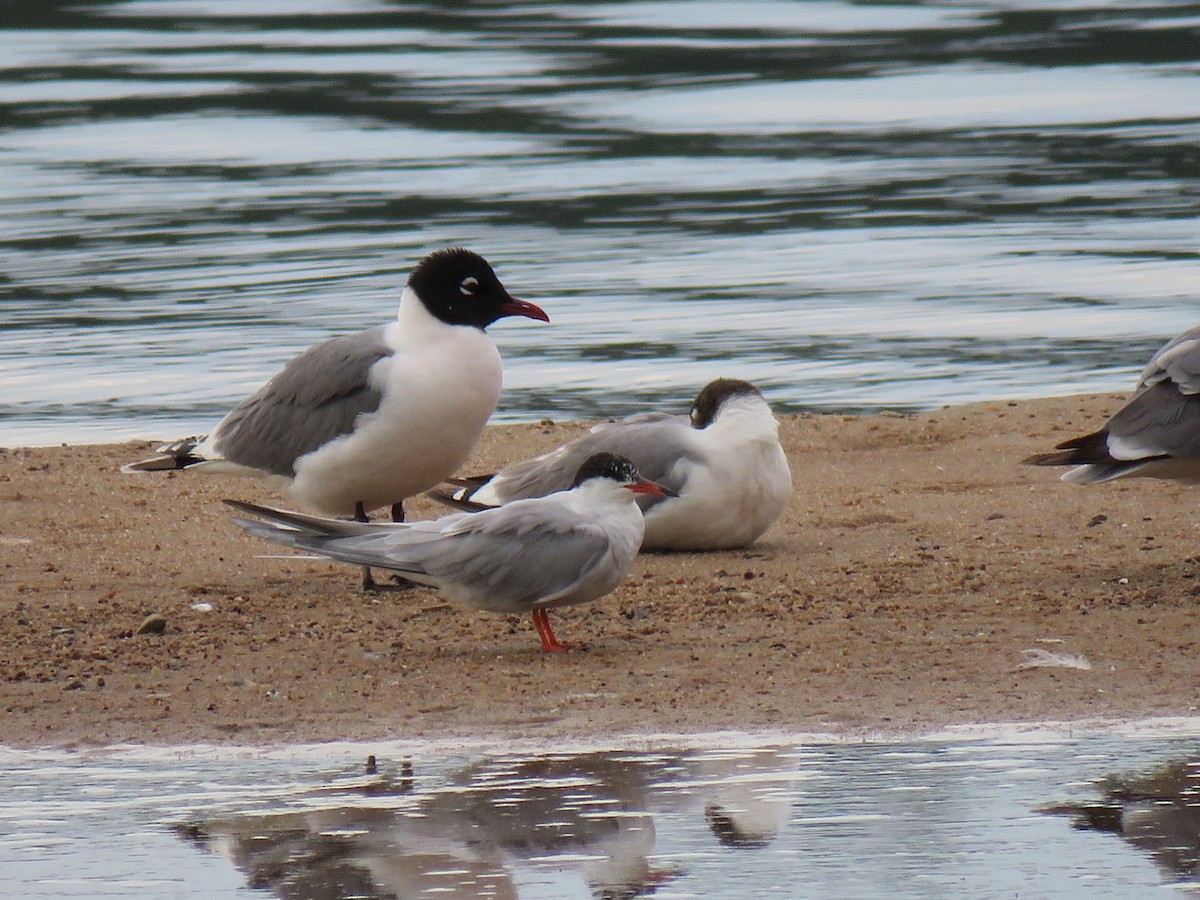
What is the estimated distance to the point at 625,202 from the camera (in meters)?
18.7

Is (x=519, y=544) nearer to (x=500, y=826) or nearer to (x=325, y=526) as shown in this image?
(x=325, y=526)

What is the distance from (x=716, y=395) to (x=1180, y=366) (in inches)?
67.9

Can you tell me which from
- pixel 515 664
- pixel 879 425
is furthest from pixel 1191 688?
pixel 879 425

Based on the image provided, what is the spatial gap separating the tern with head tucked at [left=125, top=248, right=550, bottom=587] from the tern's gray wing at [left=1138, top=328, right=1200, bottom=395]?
2356 millimetres

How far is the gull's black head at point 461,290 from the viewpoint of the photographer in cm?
824

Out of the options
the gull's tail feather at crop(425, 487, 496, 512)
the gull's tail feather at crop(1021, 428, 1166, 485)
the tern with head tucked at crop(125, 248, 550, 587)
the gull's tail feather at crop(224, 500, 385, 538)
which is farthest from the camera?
the gull's tail feather at crop(425, 487, 496, 512)

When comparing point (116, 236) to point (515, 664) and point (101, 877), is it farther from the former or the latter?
point (101, 877)

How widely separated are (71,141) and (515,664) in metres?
17.3

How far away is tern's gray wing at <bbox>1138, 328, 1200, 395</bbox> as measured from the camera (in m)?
7.42

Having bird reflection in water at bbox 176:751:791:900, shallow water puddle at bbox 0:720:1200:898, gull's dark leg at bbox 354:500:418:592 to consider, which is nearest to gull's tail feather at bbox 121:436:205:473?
gull's dark leg at bbox 354:500:418:592

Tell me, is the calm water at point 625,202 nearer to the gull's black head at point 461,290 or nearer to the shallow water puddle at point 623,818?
the gull's black head at point 461,290

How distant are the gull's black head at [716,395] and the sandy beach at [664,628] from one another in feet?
1.70

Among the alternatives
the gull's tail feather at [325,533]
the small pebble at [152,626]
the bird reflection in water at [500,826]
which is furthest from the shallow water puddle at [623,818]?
the gull's tail feather at [325,533]

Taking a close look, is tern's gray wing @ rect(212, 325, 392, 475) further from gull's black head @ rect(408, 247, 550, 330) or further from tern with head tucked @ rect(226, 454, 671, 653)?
tern with head tucked @ rect(226, 454, 671, 653)
